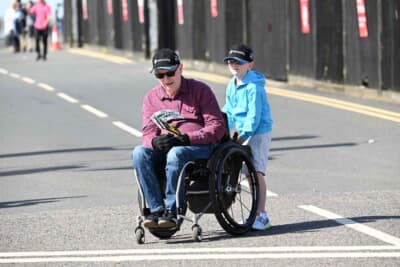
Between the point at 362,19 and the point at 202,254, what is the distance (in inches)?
535

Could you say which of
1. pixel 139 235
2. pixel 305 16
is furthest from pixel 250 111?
pixel 305 16

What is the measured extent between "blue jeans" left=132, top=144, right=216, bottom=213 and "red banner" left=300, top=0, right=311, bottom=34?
15164mm

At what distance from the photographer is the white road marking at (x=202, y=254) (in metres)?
9.20

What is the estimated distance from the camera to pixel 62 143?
58.5 ft

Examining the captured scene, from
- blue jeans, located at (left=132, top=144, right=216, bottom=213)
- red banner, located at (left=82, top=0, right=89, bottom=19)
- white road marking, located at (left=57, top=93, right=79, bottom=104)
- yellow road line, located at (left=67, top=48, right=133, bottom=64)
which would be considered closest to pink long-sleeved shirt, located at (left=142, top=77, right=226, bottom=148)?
Result: blue jeans, located at (left=132, top=144, right=216, bottom=213)

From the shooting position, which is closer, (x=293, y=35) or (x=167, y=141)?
(x=167, y=141)

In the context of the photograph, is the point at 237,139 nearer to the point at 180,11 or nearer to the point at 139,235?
the point at 139,235

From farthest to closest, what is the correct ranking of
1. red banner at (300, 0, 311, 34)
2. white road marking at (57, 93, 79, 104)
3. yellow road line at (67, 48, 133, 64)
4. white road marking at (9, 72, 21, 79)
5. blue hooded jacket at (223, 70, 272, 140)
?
yellow road line at (67, 48, 133, 64) < white road marking at (9, 72, 21, 79) < red banner at (300, 0, 311, 34) < white road marking at (57, 93, 79, 104) < blue hooded jacket at (223, 70, 272, 140)

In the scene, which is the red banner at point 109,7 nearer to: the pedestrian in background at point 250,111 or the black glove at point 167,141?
the pedestrian in background at point 250,111

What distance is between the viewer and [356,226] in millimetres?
10406

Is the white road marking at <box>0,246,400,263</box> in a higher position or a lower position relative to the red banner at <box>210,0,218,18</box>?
lower

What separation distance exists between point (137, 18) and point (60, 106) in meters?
15.2

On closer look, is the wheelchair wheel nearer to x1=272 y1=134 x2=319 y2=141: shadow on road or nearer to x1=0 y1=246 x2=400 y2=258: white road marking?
x1=0 y1=246 x2=400 y2=258: white road marking

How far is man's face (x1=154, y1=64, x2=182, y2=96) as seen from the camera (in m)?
10.1
